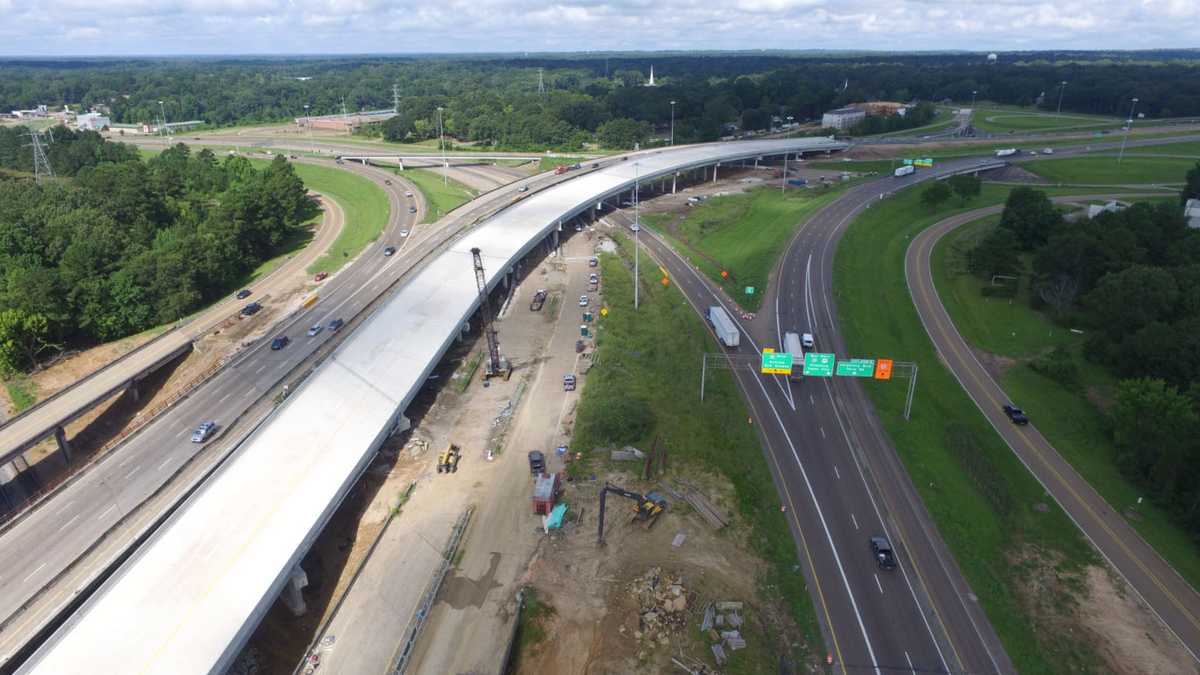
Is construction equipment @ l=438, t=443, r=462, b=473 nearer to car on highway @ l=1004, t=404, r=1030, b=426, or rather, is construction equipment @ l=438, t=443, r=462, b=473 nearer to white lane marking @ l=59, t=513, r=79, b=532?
white lane marking @ l=59, t=513, r=79, b=532

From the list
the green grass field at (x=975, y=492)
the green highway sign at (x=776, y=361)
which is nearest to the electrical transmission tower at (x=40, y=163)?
the green highway sign at (x=776, y=361)

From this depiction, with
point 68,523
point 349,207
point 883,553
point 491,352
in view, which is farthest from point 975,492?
point 349,207

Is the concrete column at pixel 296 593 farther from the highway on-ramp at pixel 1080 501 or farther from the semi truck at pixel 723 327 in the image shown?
the highway on-ramp at pixel 1080 501

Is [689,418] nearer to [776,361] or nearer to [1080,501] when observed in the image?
[776,361]

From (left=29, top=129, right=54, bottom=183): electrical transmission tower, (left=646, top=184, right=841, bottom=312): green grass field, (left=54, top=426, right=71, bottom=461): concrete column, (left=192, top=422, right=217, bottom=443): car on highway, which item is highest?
(left=29, top=129, right=54, bottom=183): electrical transmission tower

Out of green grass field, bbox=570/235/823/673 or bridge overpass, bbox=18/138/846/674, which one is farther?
green grass field, bbox=570/235/823/673

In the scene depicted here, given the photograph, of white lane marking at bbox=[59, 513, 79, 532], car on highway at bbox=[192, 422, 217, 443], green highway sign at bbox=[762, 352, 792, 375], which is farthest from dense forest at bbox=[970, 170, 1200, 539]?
white lane marking at bbox=[59, 513, 79, 532]
